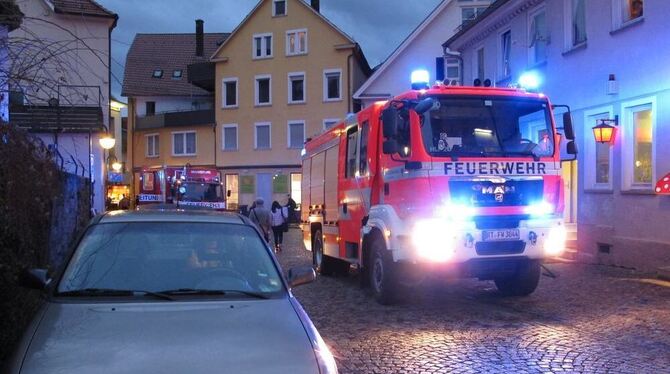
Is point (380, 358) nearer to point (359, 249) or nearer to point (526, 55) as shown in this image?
point (359, 249)

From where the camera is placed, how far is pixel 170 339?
11.2 ft

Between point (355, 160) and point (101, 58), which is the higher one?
point (101, 58)

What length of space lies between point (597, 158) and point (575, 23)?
3.33 m

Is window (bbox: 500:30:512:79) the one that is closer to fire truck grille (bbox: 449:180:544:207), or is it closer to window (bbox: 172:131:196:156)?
fire truck grille (bbox: 449:180:544:207)

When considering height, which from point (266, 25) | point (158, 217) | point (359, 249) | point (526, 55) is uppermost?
point (266, 25)

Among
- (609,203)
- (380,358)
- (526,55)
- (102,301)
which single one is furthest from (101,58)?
(526,55)

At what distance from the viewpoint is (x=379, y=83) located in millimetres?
32688

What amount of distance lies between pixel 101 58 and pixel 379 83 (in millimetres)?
27130

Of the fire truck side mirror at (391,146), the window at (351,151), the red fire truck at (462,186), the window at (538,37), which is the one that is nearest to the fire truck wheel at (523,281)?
the red fire truck at (462,186)

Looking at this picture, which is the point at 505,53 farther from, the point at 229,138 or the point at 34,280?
the point at 229,138

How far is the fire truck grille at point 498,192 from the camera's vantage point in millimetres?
8406

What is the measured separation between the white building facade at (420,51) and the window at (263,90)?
10.5 metres

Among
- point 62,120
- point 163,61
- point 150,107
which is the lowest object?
point 62,120

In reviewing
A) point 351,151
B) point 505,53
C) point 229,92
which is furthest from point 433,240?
point 229,92
